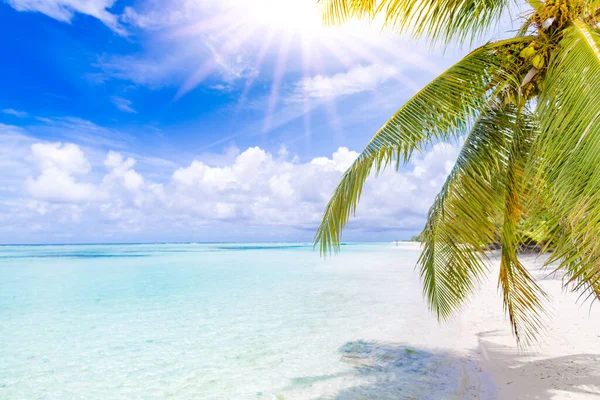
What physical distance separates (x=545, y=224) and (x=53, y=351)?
7103mm

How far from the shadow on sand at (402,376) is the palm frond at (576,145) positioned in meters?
2.18

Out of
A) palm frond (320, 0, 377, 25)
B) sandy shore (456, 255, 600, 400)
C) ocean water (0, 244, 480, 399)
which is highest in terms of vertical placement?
palm frond (320, 0, 377, 25)

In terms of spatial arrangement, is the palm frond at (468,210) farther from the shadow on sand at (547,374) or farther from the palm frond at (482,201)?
the shadow on sand at (547,374)

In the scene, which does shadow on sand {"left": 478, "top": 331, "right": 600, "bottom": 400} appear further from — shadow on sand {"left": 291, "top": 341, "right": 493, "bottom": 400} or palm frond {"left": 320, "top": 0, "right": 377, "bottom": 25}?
palm frond {"left": 320, "top": 0, "right": 377, "bottom": 25}

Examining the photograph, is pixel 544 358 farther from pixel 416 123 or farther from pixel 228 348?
pixel 228 348

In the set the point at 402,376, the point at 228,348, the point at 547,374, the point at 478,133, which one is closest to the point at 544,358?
the point at 547,374

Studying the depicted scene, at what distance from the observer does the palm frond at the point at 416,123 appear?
3.16 metres

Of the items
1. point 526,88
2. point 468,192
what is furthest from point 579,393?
point 526,88

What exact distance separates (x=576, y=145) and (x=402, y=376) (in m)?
3.29

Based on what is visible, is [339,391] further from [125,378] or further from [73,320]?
[73,320]

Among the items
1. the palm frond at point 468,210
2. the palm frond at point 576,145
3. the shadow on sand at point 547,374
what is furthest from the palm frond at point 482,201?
the palm frond at point 576,145

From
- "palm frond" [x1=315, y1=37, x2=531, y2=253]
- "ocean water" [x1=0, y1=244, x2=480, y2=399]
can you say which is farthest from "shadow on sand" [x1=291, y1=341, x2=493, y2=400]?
"palm frond" [x1=315, y1=37, x2=531, y2=253]

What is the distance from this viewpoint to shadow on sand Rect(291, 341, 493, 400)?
3740 mm

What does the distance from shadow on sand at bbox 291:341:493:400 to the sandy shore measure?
0.17 meters
